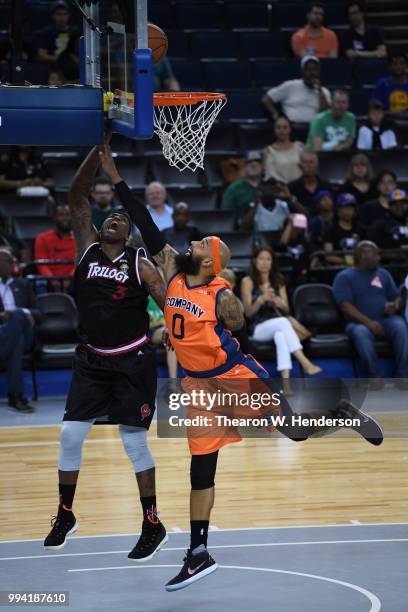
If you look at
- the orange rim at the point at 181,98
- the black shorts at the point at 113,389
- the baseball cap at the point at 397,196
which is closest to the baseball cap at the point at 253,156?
the baseball cap at the point at 397,196

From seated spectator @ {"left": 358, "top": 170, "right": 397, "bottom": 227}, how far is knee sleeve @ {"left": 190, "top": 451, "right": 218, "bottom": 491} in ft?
Answer: 25.2

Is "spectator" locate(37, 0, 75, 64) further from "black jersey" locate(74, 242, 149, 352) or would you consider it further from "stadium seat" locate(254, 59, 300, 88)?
"black jersey" locate(74, 242, 149, 352)

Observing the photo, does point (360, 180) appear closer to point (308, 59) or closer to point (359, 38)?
point (308, 59)

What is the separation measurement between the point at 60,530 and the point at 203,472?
1.00m

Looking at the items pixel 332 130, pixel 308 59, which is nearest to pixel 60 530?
pixel 332 130

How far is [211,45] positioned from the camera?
1608cm

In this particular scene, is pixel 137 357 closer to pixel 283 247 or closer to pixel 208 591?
pixel 208 591

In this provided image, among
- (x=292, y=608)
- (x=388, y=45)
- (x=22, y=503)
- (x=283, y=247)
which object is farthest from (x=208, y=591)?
(x=388, y=45)

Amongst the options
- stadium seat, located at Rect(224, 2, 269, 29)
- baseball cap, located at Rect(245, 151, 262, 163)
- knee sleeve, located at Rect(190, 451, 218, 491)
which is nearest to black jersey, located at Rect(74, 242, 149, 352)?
knee sleeve, located at Rect(190, 451, 218, 491)

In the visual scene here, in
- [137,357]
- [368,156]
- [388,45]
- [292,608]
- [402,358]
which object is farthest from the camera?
[388,45]

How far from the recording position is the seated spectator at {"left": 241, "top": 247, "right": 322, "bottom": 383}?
12.0m

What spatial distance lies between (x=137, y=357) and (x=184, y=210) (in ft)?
20.3

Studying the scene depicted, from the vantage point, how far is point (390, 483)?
28.6 feet

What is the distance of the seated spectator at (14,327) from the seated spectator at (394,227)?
158 inches
